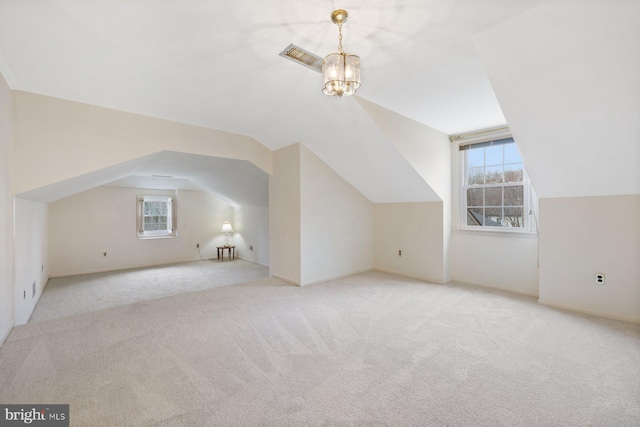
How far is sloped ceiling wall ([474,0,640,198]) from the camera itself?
176cm

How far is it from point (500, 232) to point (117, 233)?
7415 mm

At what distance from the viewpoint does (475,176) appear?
432 cm

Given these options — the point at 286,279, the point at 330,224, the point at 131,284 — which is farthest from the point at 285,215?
the point at 131,284

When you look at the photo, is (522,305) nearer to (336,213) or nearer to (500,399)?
(500,399)

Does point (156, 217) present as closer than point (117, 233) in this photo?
No

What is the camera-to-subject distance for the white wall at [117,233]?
5438 millimetres

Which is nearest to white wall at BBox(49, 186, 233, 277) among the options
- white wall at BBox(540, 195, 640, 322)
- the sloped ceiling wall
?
the sloped ceiling wall

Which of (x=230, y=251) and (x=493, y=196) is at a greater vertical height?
(x=493, y=196)

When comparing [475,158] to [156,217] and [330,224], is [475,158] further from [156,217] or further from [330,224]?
[156,217]

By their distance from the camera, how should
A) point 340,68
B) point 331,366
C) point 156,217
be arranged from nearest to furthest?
point 340,68 < point 331,366 < point 156,217

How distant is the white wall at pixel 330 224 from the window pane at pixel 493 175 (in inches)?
78.3

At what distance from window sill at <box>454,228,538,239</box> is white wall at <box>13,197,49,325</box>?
5611 millimetres

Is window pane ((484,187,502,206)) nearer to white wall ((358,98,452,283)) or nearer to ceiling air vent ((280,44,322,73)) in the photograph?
white wall ((358,98,452,283))

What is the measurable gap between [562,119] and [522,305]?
84.8 inches
